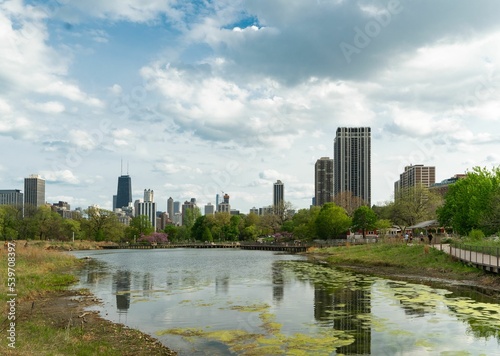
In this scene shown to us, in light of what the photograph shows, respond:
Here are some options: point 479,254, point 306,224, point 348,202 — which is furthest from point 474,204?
point 348,202

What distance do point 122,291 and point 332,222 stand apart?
7731 cm

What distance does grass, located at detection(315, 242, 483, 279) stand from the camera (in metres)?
38.7

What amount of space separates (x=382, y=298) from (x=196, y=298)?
472 inches

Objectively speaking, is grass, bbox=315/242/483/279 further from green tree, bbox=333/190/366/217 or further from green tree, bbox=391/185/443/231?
green tree, bbox=333/190/366/217

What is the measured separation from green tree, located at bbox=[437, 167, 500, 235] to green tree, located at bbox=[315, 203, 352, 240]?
3180 cm

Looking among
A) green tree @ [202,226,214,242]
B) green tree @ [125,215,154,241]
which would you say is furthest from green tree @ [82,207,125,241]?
green tree @ [202,226,214,242]

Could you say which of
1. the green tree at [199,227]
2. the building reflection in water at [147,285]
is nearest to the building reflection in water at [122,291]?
the building reflection in water at [147,285]

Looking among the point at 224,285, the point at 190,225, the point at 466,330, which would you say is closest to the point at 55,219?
the point at 190,225

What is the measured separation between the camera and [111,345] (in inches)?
651

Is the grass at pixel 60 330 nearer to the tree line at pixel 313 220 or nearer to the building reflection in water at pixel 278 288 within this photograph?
the building reflection in water at pixel 278 288

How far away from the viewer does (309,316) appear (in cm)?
2267

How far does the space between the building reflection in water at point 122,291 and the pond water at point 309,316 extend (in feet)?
0.23

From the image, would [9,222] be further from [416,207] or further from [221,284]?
[416,207]

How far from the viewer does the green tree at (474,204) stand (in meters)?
54.0
